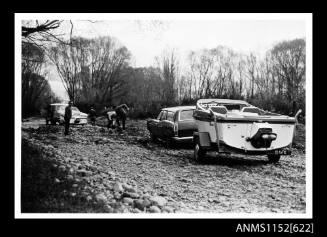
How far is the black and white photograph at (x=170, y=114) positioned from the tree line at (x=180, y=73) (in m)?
0.03

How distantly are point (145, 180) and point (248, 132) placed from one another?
2805 millimetres

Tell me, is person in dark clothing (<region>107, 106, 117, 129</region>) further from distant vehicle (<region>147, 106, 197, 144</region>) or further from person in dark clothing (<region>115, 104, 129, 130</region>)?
distant vehicle (<region>147, 106, 197, 144</region>)

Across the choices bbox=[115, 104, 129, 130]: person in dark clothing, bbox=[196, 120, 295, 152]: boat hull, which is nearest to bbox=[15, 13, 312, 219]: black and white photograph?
bbox=[196, 120, 295, 152]: boat hull

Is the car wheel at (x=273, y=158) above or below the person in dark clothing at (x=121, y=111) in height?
below

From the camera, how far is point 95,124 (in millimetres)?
18125

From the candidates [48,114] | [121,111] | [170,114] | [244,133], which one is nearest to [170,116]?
[170,114]

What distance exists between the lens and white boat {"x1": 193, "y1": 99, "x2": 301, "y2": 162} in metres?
11.1

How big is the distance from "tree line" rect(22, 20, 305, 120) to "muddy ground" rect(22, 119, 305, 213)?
118 cm

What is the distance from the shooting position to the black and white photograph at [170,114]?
343 inches

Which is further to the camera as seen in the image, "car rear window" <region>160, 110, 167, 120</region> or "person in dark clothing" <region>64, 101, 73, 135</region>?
"car rear window" <region>160, 110, 167, 120</region>

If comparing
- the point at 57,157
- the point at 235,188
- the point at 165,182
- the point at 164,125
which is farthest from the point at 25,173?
the point at 164,125

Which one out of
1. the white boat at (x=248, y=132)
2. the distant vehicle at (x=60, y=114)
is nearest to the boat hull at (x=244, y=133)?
the white boat at (x=248, y=132)

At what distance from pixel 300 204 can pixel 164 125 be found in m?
7.42

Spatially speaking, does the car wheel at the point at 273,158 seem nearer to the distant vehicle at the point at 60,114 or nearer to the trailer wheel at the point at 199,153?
the trailer wheel at the point at 199,153
